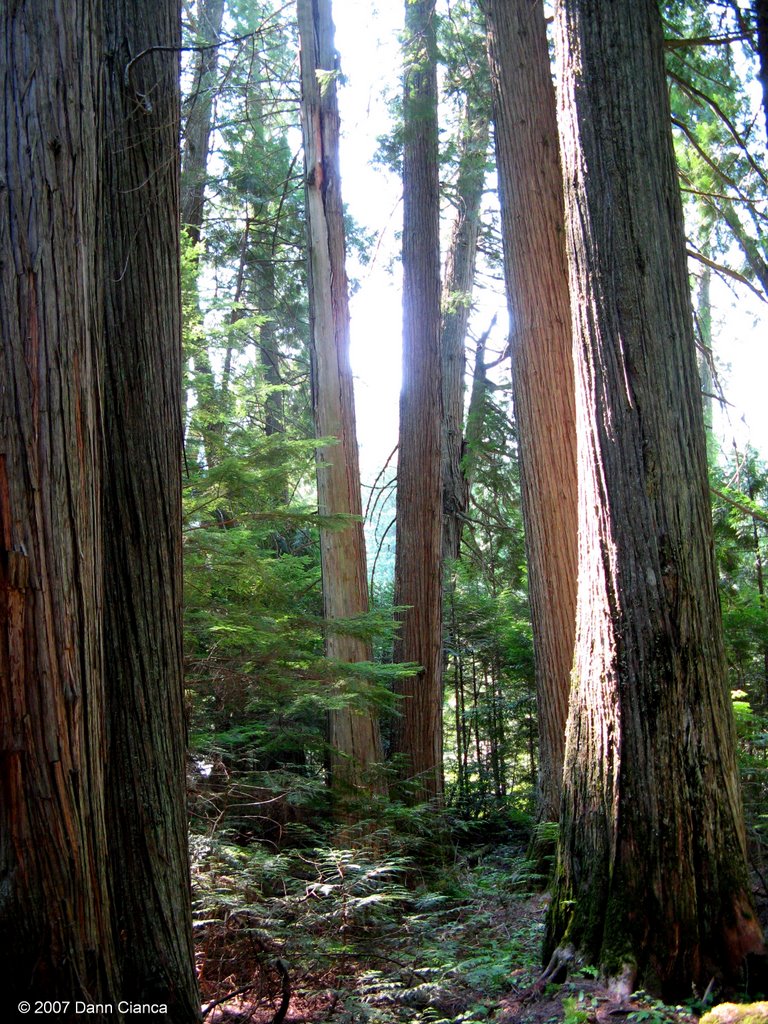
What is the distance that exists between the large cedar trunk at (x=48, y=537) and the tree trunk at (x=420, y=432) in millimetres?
6197

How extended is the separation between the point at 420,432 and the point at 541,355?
10.0ft

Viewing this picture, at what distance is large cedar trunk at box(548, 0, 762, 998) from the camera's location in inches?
147

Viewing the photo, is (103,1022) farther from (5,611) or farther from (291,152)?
(291,152)

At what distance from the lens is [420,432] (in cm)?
985

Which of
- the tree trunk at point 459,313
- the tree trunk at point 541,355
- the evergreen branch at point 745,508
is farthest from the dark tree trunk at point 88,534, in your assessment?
the tree trunk at point 459,313

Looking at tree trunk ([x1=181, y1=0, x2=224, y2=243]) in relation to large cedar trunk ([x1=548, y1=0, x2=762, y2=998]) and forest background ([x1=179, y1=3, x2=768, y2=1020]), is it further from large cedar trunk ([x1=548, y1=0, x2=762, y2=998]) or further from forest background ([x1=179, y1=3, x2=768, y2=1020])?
large cedar trunk ([x1=548, y1=0, x2=762, y2=998])

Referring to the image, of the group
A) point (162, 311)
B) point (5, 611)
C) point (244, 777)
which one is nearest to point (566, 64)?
point (162, 311)

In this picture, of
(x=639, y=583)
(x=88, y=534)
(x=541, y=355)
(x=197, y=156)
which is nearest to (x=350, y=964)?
(x=639, y=583)

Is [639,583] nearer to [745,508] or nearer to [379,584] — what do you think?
[745,508]

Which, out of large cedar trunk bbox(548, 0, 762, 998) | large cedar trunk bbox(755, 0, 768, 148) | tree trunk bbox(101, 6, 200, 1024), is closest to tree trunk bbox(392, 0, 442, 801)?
large cedar trunk bbox(548, 0, 762, 998)

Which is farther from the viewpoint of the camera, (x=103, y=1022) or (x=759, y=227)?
(x=759, y=227)

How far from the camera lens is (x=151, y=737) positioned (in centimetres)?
355

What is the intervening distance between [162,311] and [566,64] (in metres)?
2.79

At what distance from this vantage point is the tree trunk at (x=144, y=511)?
11.2 feet
